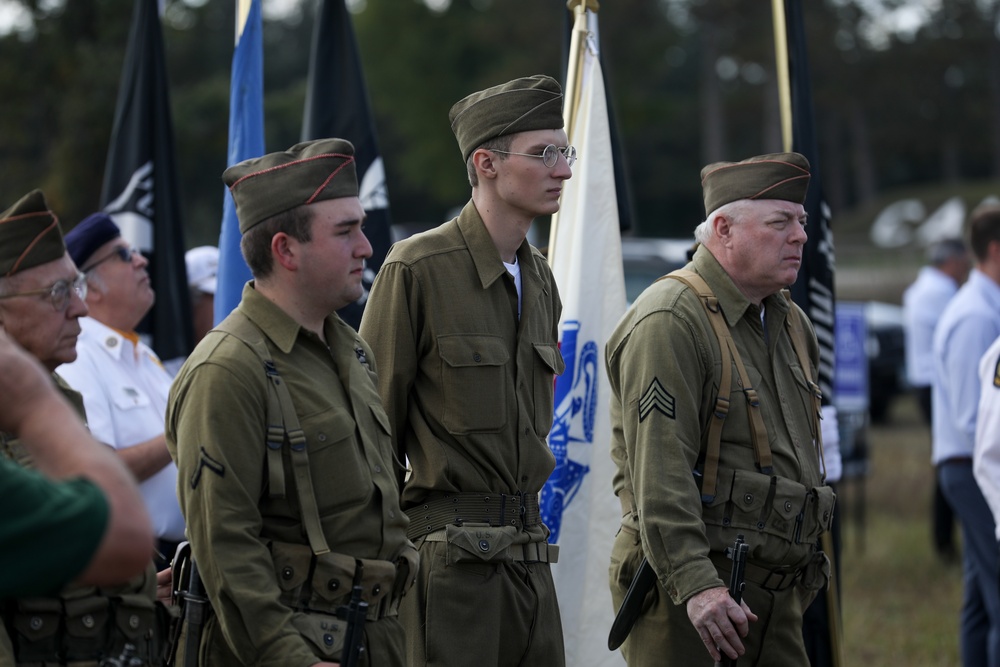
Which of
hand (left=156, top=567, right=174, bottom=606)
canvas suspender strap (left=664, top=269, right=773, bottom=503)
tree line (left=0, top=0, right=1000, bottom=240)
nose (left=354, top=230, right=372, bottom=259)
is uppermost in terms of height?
tree line (left=0, top=0, right=1000, bottom=240)

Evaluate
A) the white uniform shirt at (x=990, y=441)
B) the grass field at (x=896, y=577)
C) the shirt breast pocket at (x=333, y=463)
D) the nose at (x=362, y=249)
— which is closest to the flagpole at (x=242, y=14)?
the nose at (x=362, y=249)

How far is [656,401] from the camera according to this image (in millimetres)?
4004

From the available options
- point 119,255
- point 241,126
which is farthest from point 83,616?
point 241,126

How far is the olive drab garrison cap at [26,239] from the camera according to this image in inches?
134

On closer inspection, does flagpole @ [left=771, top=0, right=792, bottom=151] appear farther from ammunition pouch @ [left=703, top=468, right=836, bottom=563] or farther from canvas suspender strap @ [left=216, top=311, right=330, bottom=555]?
canvas suspender strap @ [left=216, top=311, right=330, bottom=555]

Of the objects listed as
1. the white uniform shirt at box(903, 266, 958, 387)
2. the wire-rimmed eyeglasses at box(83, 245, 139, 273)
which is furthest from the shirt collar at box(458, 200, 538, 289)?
the white uniform shirt at box(903, 266, 958, 387)

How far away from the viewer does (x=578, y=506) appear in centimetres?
507

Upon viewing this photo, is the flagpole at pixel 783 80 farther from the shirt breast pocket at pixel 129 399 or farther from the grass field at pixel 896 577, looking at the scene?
the shirt breast pocket at pixel 129 399

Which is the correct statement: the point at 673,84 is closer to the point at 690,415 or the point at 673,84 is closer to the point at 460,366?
the point at 690,415

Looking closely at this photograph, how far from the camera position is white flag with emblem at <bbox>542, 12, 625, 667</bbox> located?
5000 millimetres

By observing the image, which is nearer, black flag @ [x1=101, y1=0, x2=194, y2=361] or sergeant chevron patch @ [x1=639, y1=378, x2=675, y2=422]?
sergeant chevron patch @ [x1=639, y1=378, x2=675, y2=422]

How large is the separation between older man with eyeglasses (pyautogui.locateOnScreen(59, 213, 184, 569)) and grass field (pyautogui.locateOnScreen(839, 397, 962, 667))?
3567 mm

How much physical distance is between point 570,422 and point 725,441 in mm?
1144

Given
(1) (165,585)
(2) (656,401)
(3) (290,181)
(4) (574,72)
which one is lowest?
(1) (165,585)
